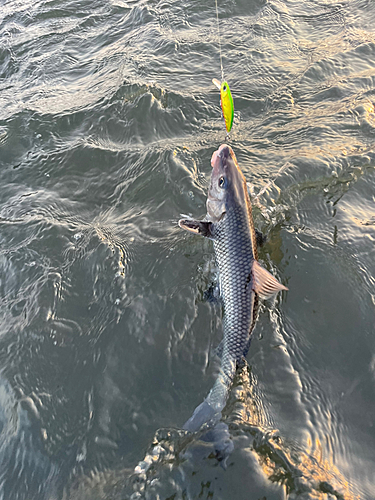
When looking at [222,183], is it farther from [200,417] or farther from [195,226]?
[200,417]

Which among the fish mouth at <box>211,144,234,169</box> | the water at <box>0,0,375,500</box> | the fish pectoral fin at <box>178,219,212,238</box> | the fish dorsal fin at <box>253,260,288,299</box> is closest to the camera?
the water at <box>0,0,375,500</box>

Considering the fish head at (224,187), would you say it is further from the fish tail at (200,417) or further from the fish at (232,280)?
the fish tail at (200,417)

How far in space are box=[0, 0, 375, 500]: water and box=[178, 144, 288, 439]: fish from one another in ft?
0.49

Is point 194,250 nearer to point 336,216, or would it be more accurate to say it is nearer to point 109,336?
point 109,336

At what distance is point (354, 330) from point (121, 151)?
413 centimetres

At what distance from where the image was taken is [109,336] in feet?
11.2

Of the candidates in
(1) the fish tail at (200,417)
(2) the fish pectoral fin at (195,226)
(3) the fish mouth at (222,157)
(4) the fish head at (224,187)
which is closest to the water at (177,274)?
(1) the fish tail at (200,417)

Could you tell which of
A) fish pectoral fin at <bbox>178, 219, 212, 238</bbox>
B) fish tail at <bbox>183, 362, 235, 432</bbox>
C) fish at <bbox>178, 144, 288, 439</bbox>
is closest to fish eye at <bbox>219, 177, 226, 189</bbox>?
fish at <bbox>178, 144, 288, 439</bbox>

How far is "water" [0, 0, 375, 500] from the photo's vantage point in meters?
2.64

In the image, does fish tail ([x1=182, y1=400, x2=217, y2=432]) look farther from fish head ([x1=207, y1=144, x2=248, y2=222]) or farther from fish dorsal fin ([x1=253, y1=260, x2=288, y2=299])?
fish head ([x1=207, y1=144, x2=248, y2=222])

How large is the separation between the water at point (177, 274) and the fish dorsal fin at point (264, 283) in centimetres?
55

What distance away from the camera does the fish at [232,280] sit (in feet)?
9.21

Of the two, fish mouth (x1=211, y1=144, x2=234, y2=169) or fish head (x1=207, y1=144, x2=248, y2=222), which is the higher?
fish mouth (x1=211, y1=144, x2=234, y2=169)

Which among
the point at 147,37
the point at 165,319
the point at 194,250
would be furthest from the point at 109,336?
the point at 147,37
